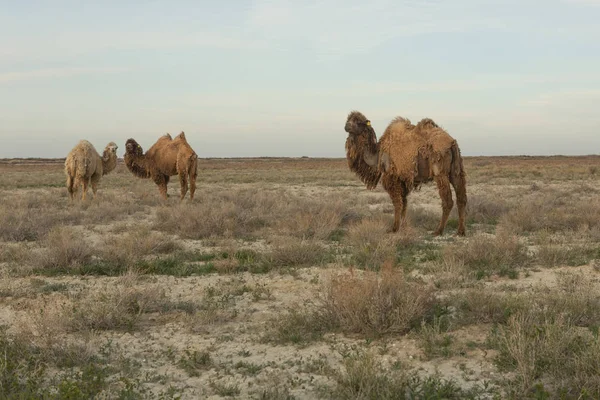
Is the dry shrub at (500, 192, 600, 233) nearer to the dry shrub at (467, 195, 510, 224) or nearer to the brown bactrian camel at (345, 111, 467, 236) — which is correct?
the dry shrub at (467, 195, 510, 224)

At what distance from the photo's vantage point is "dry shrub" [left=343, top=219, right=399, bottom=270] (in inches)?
311

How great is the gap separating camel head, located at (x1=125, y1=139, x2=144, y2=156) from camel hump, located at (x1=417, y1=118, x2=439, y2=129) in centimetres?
1012

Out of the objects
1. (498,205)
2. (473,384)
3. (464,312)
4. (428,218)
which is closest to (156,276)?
(464,312)

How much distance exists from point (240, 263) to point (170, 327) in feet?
8.93

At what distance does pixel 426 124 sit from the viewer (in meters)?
10.4

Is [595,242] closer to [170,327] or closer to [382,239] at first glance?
[382,239]

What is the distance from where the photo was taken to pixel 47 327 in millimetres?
4852

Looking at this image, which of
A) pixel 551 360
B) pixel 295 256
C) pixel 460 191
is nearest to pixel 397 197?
pixel 460 191

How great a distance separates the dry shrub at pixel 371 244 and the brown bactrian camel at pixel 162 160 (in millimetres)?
7850

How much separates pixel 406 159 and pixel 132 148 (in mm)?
10094

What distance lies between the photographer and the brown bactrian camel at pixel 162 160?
643 inches

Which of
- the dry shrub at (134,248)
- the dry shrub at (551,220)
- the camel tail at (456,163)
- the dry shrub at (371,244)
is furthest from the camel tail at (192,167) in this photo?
the dry shrub at (551,220)

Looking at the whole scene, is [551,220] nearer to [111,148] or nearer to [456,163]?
[456,163]

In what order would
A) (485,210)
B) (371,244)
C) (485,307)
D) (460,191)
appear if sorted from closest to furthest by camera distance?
(485,307)
(371,244)
(460,191)
(485,210)
